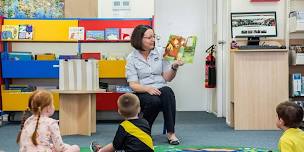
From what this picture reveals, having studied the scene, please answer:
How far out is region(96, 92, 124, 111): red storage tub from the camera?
18.2 ft

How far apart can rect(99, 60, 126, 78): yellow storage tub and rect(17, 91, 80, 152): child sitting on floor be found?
2969 mm

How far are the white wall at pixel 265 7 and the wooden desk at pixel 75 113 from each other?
1.90m

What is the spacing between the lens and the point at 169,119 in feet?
13.3

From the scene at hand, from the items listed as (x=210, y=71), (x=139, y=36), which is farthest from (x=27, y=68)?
(x=210, y=71)

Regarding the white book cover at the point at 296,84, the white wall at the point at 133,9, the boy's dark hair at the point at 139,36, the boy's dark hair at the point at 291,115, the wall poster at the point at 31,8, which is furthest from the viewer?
the wall poster at the point at 31,8

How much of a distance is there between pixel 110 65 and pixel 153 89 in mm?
1623

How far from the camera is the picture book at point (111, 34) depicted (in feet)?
18.6

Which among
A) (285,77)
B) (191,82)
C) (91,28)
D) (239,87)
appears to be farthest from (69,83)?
(191,82)

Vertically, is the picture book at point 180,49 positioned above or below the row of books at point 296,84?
above

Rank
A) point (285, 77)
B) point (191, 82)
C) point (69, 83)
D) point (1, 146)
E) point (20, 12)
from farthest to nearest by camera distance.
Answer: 1. point (191, 82)
2. point (20, 12)
3. point (285, 77)
4. point (69, 83)
5. point (1, 146)

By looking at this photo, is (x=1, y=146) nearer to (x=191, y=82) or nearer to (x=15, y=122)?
(x=15, y=122)

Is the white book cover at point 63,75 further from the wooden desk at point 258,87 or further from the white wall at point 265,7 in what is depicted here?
the white wall at point 265,7

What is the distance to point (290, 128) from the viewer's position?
244 centimetres

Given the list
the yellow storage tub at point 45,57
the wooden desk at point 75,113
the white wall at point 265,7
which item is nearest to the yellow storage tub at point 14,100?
the yellow storage tub at point 45,57
